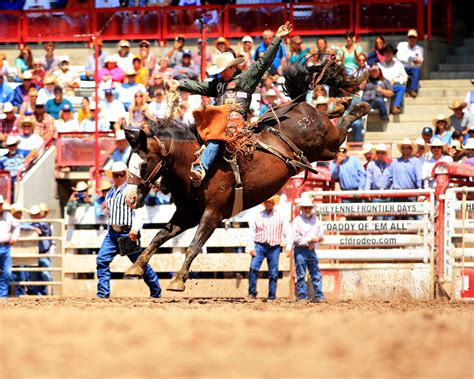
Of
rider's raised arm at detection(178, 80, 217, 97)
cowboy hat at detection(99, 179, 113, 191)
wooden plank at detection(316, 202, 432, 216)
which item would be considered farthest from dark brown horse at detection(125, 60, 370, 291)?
cowboy hat at detection(99, 179, 113, 191)

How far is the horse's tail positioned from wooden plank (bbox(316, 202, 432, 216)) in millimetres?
2106

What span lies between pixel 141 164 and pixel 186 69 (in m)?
A: 7.86

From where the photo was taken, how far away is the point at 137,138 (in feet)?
37.6

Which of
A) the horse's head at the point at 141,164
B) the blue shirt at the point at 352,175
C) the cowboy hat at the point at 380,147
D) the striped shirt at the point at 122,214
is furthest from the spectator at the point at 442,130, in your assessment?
the horse's head at the point at 141,164

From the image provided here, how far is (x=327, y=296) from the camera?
1517cm

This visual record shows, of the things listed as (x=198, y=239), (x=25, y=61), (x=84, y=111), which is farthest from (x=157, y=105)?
(x=198, y=239)

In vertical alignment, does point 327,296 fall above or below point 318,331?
below

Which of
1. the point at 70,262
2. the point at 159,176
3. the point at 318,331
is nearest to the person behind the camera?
the point at 318,331

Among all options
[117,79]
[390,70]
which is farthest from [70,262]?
[390,70]

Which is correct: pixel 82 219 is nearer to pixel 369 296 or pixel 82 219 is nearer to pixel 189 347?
pixel 369 296

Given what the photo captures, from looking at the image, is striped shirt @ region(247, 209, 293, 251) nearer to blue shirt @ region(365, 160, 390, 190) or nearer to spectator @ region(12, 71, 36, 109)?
blue shirt @ region(365, 160, 390, 190)

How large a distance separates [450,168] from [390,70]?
4.19 meters

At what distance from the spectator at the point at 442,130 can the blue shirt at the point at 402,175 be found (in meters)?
0.94

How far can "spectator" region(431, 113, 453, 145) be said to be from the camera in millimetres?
16766
